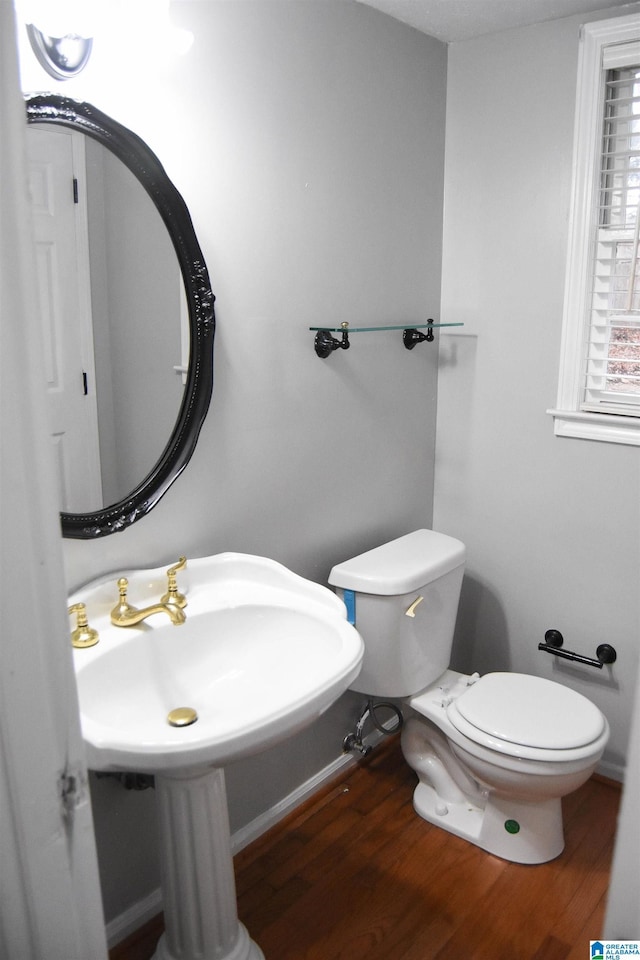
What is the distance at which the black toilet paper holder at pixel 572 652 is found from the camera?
229 cm

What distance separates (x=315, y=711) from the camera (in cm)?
137

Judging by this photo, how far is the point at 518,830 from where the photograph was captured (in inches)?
80.3

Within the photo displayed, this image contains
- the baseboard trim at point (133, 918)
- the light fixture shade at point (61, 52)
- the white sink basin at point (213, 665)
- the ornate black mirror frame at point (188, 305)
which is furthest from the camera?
the baseboard trim at point (133, 918)

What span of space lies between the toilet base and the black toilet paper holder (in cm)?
45

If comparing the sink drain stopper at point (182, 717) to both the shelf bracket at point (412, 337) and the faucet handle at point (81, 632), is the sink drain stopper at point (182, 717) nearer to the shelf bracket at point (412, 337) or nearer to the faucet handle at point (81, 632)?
the faucet handle at point (81, 632)

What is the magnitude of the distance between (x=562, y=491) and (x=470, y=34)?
54.7 inches

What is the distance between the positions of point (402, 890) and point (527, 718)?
1.76 feet

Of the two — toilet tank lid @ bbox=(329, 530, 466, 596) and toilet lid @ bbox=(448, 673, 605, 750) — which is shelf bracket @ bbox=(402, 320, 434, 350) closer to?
toilet tank lid @ bbox=(329, 530, 466, 596)

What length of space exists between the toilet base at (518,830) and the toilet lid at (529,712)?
8.8 inches

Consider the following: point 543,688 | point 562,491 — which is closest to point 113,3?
point 562,491

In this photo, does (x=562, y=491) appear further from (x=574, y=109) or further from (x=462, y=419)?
(x=574, y=109)

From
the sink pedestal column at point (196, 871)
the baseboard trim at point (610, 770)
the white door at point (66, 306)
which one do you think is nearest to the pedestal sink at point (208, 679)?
the sink pedestal column at point (196, 871)

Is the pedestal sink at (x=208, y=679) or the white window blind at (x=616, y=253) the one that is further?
the white window blind at (x=616, y=253)

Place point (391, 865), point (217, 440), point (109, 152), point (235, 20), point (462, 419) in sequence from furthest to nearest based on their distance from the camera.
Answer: point (462, 419), point (391, 865), point (217, 440), point (235, 20), point (109, 152)
